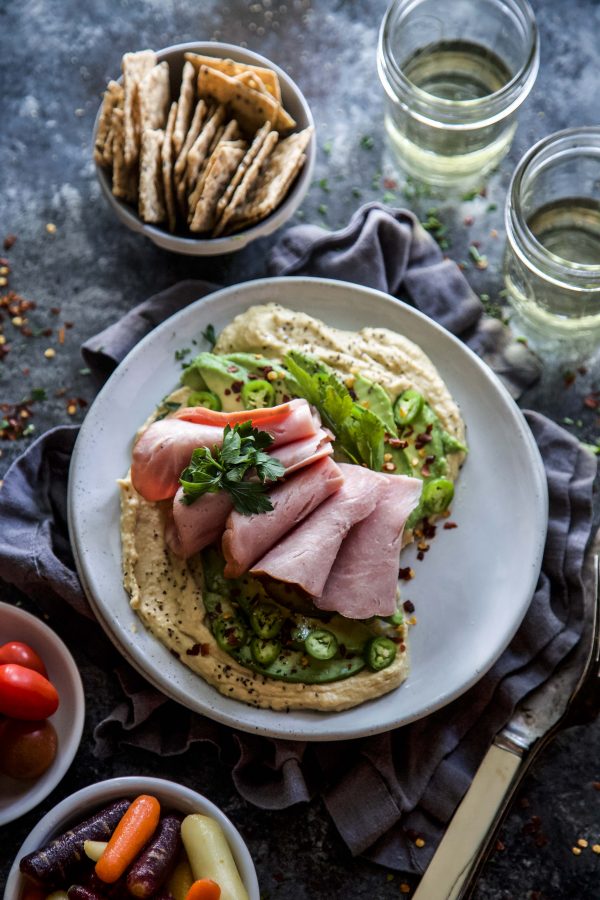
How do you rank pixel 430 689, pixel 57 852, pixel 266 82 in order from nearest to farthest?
pixel 57 852 < pixel 430 689 < pixel 266 82

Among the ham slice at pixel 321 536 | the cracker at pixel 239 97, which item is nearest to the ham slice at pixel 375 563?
the ham slice at pixel 321 536

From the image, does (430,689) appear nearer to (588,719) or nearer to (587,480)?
(588,719)

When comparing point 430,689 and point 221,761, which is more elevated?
point 430,689

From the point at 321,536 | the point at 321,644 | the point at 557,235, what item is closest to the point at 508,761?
the point at 321,644

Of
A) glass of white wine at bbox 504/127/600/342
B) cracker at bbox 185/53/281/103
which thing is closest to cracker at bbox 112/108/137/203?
cracker at bbox 185/53/281/103

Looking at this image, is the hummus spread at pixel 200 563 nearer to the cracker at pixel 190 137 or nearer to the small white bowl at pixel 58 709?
the small white bowl at pixel 58 709

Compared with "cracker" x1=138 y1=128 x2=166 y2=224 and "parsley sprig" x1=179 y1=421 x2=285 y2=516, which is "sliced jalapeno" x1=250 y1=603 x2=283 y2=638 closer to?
"parsley sprig" x1=179 y1=421 x2=285 y2=516

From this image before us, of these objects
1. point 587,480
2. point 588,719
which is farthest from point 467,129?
point 588,719

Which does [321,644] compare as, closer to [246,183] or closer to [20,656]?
[20,656]
